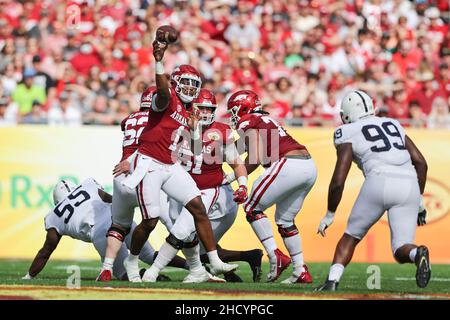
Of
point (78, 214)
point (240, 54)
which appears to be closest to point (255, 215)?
point (78, 214)

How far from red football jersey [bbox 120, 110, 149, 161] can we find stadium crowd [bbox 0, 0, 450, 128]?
179 inches

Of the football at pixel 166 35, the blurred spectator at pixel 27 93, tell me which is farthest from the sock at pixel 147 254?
the blurred spectator at pixel 27 93

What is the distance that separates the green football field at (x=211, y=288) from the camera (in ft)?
27.7

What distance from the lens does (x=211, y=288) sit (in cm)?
934

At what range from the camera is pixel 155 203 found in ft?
31.9

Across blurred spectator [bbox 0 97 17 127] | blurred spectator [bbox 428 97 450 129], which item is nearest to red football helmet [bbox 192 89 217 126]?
blurred spectator [bbox 0 97 17 127]

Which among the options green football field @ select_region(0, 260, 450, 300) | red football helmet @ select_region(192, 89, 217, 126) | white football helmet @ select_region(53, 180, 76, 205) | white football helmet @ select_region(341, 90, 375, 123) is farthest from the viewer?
white football helmet @ select_region(53, 180, 76, 205)

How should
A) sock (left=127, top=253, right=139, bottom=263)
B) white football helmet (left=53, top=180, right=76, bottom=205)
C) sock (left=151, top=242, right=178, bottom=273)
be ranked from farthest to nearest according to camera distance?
white football helmet (left=53, top=180, right=76, bottom=205) < sock (left=151, top=242, right=178, bottom=273) < sock (left=127, top=253, right=139, bottom=263)

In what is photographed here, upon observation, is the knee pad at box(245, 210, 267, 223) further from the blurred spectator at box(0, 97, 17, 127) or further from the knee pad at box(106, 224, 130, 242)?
the blurred spectator at box(0, 97, 17, 127)

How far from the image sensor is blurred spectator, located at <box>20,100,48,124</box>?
48.9 ft

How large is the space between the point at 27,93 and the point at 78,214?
6.17m

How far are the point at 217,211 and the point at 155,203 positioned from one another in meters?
1.44

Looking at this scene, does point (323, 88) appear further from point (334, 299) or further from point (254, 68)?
point (334, 299)

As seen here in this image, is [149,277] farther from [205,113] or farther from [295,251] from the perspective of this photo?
[205,113]
